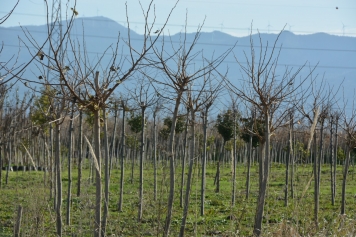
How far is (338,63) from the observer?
590 feet

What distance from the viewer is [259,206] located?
6438 millimetres

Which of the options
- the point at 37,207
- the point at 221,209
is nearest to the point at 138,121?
the point at 221,209

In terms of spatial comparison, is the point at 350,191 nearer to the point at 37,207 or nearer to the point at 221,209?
the point at 221,209

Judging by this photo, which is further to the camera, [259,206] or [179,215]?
[179,215]

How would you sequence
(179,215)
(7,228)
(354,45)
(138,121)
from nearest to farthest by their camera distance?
1. (7,228)
2. (179,215)
3. (138,121)
4. (354,45)

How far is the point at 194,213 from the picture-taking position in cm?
1048

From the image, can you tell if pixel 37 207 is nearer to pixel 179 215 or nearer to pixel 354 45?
pixel 179 215

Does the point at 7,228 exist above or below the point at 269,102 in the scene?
below

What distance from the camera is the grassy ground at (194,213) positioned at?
597 centimetres

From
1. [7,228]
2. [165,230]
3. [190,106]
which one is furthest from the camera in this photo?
[7,228]

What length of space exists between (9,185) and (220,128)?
27.0 ft

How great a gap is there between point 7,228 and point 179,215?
4.00m

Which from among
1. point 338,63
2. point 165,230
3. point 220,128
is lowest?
point 165,230

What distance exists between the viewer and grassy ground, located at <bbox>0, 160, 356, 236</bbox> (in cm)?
597
